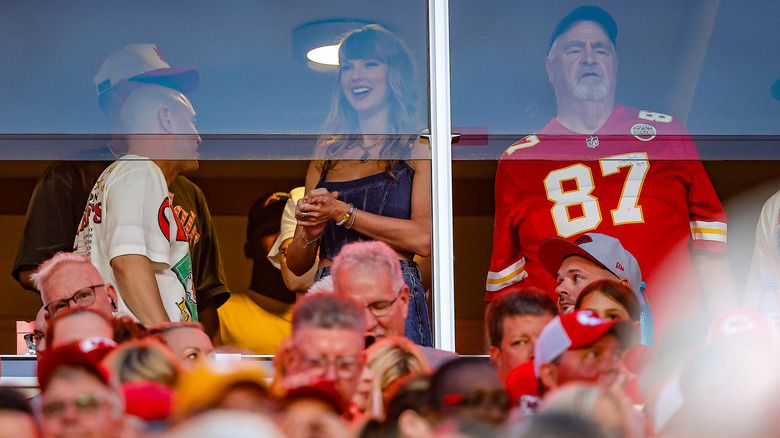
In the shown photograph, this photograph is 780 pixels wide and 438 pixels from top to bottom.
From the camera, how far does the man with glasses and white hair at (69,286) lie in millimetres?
1532

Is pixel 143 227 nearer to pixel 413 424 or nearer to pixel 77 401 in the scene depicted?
pixel 77 401

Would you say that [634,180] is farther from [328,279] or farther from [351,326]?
[351,326]

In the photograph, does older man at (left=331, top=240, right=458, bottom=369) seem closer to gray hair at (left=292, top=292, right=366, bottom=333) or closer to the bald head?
gray hair at (left=292, top=292, right=366, bottom=333)

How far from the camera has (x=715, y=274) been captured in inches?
78.0

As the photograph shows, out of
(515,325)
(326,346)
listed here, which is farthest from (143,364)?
(515,325)

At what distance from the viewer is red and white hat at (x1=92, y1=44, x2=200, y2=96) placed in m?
1.80

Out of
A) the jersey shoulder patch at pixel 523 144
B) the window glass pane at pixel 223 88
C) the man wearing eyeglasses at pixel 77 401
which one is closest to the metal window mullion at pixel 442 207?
the window glass pane at pixel 223 88

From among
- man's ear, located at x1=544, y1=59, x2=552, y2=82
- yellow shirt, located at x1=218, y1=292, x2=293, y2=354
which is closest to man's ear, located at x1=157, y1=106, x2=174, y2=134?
yellow shirt, located at x1=218, y1=292, x2=293, y2=354

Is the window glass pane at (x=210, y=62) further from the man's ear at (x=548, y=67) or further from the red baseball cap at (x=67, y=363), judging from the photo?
the red baseball cap at (x=67, y=363)

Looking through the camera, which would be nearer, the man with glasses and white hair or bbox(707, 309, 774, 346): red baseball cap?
bbox(707, 309, 774, 346): red baseball cap

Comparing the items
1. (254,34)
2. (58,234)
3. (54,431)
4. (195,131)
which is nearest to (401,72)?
(254,34)

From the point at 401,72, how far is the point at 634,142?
0.52 meters

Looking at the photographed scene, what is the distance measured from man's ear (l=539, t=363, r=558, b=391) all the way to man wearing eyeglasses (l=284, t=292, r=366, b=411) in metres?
0.25

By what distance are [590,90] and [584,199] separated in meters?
0.25
